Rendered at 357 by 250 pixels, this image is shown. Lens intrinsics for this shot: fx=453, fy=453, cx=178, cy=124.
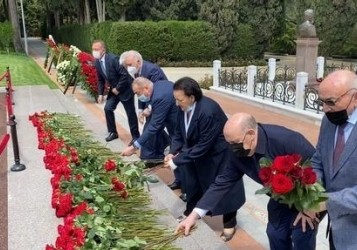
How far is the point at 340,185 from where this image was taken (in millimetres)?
2430

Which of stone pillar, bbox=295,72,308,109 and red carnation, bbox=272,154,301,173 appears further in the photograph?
stone pillar, bbox=295,72,308,109

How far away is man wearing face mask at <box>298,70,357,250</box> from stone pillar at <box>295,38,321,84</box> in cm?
1060

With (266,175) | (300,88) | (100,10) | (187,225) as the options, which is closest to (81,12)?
(100,10)

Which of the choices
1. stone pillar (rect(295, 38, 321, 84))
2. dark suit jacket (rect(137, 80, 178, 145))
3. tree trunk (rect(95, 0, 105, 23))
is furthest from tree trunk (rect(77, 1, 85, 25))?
dark suit jacket (rect(137, 80, 178, 145))

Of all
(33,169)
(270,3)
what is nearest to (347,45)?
(270,3)

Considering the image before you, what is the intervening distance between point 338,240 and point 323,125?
2.12ft

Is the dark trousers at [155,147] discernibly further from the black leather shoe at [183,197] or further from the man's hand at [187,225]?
the man's hand at [187,225]

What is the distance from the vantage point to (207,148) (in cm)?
385

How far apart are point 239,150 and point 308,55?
10.7 m

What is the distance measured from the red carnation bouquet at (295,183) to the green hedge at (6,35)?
2733 cm

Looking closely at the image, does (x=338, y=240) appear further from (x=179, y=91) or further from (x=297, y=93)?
(x=297, y=93)

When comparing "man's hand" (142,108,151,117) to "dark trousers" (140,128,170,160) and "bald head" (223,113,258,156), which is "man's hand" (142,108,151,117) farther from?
"bald head" (223,113,258,156)

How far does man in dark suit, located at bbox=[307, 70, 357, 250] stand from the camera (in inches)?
91.4

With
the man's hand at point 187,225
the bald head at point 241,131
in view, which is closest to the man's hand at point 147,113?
the man's hand at point 187,225
